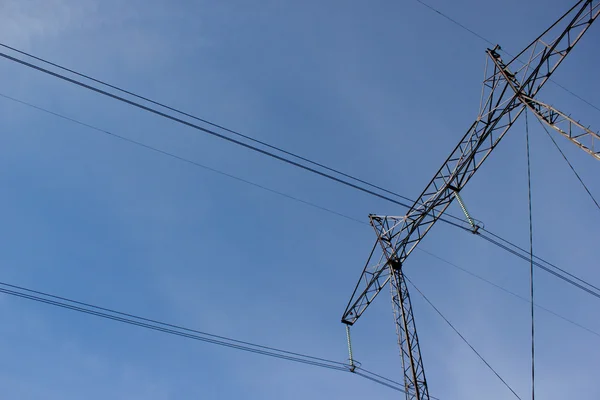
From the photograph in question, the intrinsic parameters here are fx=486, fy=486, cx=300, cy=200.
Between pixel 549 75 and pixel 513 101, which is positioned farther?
pixel 513 101

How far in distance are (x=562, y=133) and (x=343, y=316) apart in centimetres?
1267

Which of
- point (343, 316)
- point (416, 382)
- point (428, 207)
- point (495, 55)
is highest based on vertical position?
point (495, 55)

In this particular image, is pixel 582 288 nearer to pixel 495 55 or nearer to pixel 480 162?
pixel 480 162

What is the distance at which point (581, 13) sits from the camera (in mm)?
16828

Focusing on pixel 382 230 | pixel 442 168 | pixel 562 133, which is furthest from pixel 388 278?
pixel 562 133

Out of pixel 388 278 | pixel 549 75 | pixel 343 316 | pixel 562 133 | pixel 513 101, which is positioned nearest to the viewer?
pixel 562 133

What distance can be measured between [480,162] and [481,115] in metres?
1.91

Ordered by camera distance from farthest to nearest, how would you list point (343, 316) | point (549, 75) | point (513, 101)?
point (343, 316)
point (513, 101)
point (549, 75)

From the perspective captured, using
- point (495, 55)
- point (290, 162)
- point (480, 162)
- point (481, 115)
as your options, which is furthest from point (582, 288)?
point (290, 162)

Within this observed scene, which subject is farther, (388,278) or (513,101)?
(388,278)

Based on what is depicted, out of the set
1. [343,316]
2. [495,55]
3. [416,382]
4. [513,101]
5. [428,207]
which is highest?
[495,55]

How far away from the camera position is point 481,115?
64.4 feet

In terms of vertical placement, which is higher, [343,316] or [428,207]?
[428,207]

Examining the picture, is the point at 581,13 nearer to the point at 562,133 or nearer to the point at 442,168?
the point at 562,133
